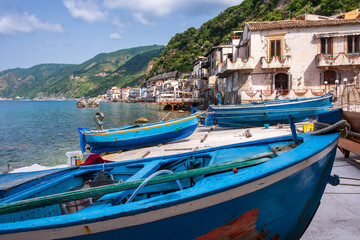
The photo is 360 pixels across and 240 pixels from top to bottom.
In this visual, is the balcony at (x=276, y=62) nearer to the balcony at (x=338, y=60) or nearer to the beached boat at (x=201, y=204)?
the balcony at (x=338, y=60)

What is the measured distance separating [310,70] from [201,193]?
26.8m

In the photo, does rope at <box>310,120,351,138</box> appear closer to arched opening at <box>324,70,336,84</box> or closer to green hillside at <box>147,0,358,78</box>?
arched opening at <box>324,70,336,84</box>

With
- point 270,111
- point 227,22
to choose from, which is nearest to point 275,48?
point 270,111

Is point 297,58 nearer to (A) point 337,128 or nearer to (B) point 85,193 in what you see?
(A) point 337,128

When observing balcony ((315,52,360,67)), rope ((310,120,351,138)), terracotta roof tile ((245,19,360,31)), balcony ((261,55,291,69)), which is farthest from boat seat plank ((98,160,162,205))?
balcony ((315,52,360,67))

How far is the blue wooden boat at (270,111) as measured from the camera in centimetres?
1661

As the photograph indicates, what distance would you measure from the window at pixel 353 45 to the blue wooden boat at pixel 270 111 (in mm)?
11247

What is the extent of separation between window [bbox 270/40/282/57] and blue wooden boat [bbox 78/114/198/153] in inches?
643

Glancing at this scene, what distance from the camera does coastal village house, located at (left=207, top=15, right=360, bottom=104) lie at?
79.9 feet

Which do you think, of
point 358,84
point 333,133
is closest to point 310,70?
point 358,84

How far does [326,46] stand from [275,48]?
4934 mm

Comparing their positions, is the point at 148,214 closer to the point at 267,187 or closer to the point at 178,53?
the point at 267,187

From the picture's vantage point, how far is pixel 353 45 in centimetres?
2466

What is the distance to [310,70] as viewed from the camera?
82.7ft
